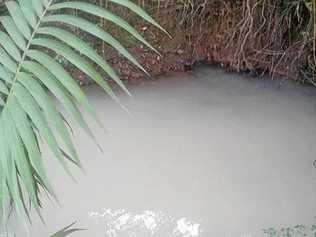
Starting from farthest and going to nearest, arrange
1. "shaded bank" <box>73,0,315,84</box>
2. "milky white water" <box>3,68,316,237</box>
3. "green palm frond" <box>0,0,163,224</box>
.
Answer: "shaded bank" <box>73,0,315,84</box>, "milky white water" <box>3,68,316,237</box>, "green palm frond" <box>0,0,163,224</box>

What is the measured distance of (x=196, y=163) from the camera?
198cm

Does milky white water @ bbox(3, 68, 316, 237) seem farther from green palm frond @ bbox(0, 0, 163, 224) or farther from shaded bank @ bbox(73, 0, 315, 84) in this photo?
green palm frond @ bbox(0, 0, 163, 224)

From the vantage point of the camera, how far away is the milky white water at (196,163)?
1.76m

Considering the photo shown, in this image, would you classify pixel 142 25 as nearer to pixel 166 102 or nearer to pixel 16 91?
pixel 166 102

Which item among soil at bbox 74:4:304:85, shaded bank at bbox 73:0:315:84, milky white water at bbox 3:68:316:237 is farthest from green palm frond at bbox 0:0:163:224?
soil at bbox 74:4:304:85

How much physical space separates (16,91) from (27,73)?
0.17ft

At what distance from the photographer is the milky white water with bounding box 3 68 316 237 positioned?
1.76 meters

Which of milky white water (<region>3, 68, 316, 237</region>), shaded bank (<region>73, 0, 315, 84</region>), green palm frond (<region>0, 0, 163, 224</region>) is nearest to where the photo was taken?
green palm frond (<region>0, 0, 163, 224</region>)

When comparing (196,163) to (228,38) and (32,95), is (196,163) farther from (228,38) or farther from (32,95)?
(32,95)

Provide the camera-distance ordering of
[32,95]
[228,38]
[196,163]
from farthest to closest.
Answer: [228,38]
[196,163]
[32,95]

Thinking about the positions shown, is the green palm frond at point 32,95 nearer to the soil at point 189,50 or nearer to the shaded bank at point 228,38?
the shaded bank at point 228,38

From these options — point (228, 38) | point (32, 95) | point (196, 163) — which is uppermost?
point (228, 38)

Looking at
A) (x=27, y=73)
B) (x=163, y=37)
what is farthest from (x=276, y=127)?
(x=27, y=73)

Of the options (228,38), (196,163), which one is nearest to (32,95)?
(196,163)
